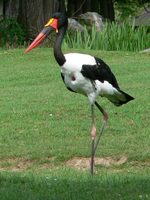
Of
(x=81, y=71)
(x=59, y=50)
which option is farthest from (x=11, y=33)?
(x=81, y=71)

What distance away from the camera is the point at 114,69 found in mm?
16328

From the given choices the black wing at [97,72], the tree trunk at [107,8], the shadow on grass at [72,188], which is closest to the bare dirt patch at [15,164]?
the black wing at [97,72]

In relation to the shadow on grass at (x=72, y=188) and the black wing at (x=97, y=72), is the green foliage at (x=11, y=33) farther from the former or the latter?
the shadow on grass at (x=72, y=188)

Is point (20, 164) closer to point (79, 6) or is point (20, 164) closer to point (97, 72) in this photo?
point (97, 72)

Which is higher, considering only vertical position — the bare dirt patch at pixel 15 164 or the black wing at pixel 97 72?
the black wing at pixel 97 72

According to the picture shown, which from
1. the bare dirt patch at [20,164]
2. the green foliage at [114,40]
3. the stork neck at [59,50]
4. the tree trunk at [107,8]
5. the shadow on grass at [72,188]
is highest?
the stork neck at [59,50]

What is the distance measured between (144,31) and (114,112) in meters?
9.11

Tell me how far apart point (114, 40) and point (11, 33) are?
4.37 metres

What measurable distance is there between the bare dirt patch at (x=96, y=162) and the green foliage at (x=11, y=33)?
13650 millimetres

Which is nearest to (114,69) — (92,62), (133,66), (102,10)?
(133,66)

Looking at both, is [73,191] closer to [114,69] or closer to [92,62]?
[92,62]

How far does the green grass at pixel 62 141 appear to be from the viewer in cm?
651

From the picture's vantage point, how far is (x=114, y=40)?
2033 centimetres

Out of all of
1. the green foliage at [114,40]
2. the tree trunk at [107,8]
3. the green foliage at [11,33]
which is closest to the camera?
the green foliage at [114,40]
